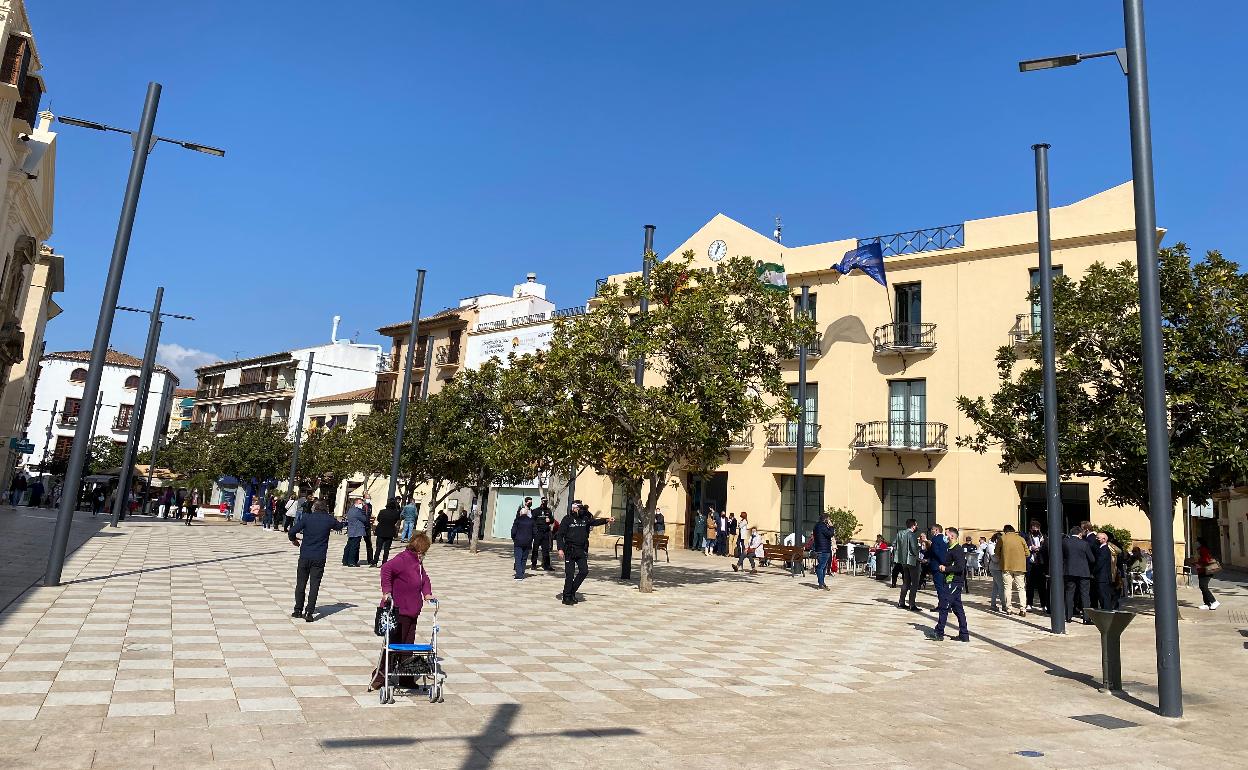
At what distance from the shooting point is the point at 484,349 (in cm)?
4481

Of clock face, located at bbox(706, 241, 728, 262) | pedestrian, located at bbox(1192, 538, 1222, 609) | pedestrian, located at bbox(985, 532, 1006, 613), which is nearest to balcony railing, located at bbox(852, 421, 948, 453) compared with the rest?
clock face, located at bbox(706, 241, 728, 262)

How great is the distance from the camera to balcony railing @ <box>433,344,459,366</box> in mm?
46656

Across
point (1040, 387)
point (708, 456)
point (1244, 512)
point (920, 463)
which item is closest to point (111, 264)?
point (708, 456)

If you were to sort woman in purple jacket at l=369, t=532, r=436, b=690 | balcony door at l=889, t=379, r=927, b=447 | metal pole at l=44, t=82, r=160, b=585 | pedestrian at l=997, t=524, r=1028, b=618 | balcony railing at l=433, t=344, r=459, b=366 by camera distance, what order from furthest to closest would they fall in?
balcony railing at l=433, t=344, r=459, b=366, balcony door at l=889, t=379, r=927, b=447, pedestrian at l=997, t=524, r=1028, b=618, metal pole at l=44, t=82, r=160, b=585, woman in purple jacket at l=369, t=532, r=436, b=690

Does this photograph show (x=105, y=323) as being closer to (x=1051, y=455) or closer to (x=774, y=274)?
(x=1051, y=455)

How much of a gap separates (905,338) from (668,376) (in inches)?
575

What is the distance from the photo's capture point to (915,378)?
29.1 meters

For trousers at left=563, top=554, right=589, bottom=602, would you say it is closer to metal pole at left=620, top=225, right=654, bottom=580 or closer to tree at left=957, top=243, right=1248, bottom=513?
metal pole at left=620, top=225, right=654, bottom=580

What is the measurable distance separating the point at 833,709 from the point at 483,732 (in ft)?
11.3

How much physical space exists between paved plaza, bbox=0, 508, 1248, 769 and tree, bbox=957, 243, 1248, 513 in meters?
3.03

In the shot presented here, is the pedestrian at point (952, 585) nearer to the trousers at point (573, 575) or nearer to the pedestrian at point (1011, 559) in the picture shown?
the pedestrian at point (1011, 559)

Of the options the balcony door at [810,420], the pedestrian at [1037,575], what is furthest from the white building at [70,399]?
the pedestrian at [1037,575]

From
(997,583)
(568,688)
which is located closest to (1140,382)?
(997,583)

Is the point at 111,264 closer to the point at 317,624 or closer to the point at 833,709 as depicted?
the point at 317,624
